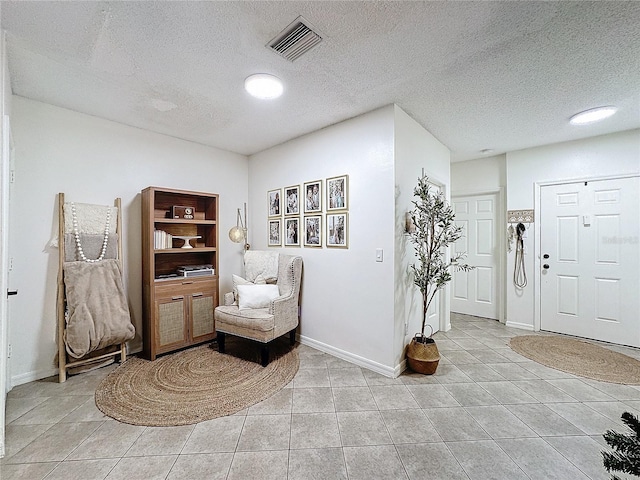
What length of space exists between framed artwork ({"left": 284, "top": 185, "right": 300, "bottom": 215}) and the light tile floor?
6.27 feet

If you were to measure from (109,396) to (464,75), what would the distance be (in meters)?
3.81

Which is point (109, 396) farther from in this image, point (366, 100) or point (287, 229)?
point (366, 100)

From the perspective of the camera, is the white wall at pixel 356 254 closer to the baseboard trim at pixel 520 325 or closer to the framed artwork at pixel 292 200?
the framed artwork at pixel 292 200

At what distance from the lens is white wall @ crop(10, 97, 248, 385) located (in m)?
2.46

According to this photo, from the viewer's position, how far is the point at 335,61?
1975 mm

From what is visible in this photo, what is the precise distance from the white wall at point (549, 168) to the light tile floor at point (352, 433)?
5.15 feet

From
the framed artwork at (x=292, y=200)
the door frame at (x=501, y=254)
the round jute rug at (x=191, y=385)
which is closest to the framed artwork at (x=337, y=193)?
the framed artwork at (x=292, y=200)

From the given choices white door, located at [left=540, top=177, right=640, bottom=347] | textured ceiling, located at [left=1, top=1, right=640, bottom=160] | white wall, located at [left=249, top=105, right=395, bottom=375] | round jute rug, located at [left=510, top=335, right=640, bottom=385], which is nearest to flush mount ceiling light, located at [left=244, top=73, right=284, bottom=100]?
textured ceiling, located at [left=1, top=1, right=640, bottom=160]

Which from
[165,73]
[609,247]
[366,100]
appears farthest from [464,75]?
[609,247]

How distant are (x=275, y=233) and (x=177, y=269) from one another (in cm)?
130

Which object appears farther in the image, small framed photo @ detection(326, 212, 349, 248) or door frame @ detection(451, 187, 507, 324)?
door frame @ detection(451, 187, 507, 324)

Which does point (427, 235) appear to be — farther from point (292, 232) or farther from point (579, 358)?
point (579, 358)

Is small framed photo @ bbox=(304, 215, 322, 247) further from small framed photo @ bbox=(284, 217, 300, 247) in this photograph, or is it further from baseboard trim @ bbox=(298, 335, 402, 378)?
baseboard trim @ bbox=(298, 335, 402, 378)

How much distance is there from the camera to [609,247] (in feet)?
11.1
